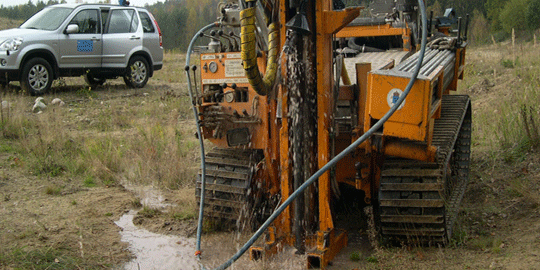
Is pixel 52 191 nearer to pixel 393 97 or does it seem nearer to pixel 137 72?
pixel 393 97

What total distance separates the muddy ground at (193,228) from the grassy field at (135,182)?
11mm

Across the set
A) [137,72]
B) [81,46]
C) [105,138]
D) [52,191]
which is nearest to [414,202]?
[52,191]

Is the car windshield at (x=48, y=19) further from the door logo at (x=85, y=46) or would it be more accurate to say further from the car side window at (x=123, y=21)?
the car side window at (x=123, y=21)

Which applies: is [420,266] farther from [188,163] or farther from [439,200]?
[188,163]

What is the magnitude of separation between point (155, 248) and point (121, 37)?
8.95 meters

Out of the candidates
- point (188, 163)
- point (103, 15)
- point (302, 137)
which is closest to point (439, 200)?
point (302, 137)

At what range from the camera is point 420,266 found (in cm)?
433

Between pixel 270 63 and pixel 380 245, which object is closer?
pixel 270 63

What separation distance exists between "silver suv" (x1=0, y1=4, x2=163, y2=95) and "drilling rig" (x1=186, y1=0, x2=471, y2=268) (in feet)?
24.6

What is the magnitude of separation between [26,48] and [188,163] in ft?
18.3

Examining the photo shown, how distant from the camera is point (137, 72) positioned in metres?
13.8

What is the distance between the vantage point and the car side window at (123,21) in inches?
518

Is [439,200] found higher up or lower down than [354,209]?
higher up

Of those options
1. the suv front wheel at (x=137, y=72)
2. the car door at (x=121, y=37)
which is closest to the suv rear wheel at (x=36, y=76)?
the car door at (x=121, y=37)
